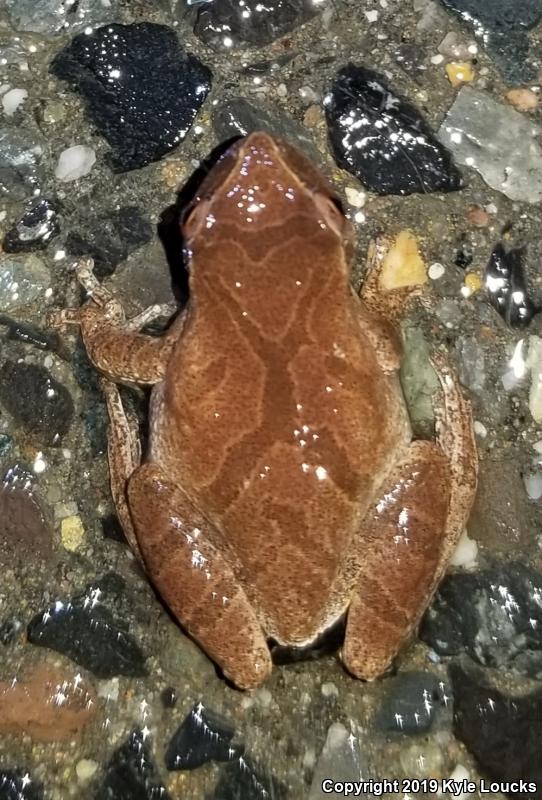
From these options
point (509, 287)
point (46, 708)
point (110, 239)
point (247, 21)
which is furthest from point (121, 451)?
point (247, 21)

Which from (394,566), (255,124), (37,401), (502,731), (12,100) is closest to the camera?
(394,566)

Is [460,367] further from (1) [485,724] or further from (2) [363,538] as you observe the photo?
(1) [485,724]

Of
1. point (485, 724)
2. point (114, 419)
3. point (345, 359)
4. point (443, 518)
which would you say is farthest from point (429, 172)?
point (485, 724)

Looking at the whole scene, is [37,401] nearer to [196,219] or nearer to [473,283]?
[196,219]

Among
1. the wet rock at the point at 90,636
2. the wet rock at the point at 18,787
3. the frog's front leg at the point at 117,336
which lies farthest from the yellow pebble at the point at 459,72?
the wet rock at the point at 18,787

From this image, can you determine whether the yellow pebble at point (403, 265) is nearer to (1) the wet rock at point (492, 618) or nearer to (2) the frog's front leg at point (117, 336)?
(2) the frog's front leg at point (117, 336)

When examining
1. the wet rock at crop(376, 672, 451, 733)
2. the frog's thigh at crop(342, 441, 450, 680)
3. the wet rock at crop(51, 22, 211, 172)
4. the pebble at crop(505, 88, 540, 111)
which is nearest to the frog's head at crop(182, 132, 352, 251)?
the wet rock at crop(51, 22, 211, 172)

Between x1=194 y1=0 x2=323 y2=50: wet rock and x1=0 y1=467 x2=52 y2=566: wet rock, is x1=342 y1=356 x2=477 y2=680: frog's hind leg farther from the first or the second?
x1=194 y1=0 x2=323 y2=50: wet rock
